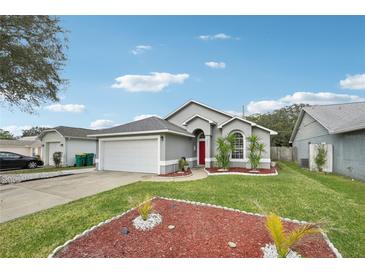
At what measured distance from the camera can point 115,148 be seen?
43.4 feet

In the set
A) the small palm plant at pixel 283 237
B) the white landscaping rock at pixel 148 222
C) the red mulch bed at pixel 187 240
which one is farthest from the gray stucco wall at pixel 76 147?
the small palm plant at pixel 283 237

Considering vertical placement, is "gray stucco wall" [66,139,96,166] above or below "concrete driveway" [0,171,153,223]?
above

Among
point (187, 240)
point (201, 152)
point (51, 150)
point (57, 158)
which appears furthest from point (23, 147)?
point (187, 240)

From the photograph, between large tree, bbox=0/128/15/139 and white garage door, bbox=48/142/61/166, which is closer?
white garage door, bbox=48/142/61/166

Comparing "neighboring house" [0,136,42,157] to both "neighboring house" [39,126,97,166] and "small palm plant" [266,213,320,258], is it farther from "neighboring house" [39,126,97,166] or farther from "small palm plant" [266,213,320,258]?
"small palm plant" [266,213,320,258]

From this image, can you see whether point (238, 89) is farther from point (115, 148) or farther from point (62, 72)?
point (62, 72)

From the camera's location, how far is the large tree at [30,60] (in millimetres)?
8594

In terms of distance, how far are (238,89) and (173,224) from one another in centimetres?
1361

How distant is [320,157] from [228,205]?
418 inches

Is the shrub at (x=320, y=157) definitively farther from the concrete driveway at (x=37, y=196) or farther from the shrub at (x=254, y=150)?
the concrete driveway at (x=37, y=196)

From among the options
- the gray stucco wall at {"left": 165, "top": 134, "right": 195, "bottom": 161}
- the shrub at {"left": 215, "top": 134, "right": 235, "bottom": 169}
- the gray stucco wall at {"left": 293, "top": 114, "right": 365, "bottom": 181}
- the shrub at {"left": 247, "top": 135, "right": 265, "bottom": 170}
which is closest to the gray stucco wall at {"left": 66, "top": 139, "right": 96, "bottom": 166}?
the gray stucco wall at {"left": 165, "top": 134, "right": 195, "bottom": 161}

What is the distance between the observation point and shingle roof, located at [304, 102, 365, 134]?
12.5m

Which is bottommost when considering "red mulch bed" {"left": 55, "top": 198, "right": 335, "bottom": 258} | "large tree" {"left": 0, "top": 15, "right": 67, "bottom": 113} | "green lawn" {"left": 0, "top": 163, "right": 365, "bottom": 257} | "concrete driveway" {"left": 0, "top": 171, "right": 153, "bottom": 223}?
"concrete driveway" {"left": 0, "top": 171, "right": 153, "bottom": 223}

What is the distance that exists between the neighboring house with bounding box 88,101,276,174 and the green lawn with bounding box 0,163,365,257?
4730 millimetres
